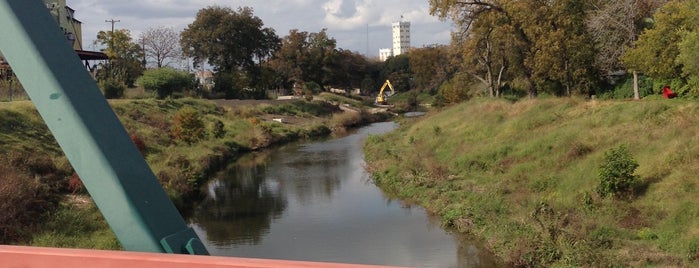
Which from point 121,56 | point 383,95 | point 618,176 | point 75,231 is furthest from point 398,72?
point 75,231

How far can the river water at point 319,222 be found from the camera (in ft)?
35.5

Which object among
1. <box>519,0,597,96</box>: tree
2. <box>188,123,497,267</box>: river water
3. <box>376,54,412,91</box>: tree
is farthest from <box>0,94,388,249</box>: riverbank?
<box>376,54,412,91</box>: tree

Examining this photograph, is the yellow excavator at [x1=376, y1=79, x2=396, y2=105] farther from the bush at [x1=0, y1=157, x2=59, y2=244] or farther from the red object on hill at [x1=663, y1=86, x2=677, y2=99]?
the bush at [x1=0, y1=157, x2=59, y2=244]

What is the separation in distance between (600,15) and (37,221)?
1877cm

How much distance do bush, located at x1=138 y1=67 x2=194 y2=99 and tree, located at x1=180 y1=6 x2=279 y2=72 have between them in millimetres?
6310

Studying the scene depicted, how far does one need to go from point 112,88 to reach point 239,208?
2049 cm

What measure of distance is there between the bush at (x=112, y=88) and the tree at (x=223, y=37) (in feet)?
37.2

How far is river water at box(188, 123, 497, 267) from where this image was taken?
10.8 metres

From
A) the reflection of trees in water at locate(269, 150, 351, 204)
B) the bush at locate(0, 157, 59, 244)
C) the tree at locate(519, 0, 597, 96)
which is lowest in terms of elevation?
the reflection of trees in water at locate(269, 150, 351, 204)

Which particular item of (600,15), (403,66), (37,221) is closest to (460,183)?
Result: (37,221)

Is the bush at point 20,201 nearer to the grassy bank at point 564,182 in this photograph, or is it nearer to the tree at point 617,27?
the grassy bank at point 564,182

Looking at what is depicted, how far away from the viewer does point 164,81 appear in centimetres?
3569

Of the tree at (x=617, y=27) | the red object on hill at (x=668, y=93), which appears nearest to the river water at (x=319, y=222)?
the red object on hill at (x=668, y=93)

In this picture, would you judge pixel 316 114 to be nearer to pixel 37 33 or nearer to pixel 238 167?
pixel 238 167
